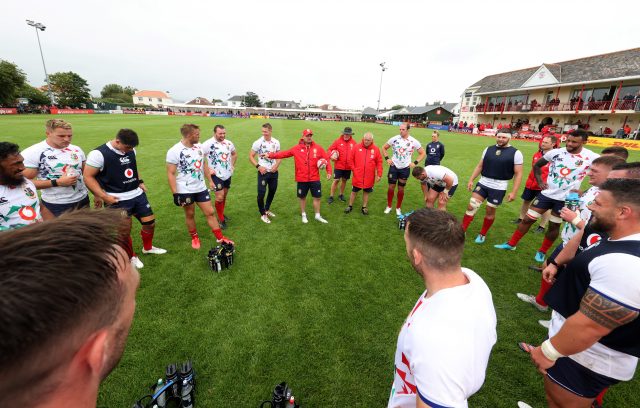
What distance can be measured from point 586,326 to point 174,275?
Result: 521 cm

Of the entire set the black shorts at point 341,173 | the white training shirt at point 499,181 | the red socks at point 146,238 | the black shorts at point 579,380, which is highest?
the white training shirt at point 499,181

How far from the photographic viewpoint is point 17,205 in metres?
3.24

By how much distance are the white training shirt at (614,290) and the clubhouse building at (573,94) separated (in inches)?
1482

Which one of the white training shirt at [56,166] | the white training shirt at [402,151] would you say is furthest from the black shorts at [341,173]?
the white training shirt at [56,166]

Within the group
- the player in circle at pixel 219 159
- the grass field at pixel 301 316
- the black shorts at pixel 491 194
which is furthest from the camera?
the player in circle at pixel 219 159

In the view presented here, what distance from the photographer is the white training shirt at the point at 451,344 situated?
4.50ft

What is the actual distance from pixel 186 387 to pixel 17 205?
9.59ft

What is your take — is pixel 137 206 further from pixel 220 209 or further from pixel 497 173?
pixel 497 173

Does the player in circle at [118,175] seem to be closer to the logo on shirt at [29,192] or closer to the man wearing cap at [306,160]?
the logo on shirt at [29,192]

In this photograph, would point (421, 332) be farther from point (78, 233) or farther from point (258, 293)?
point (258, 293)

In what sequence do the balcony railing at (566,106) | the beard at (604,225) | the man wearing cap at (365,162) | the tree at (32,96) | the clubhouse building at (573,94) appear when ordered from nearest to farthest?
1. the beard at (604,225)
2. the man wearing cap at (365,162)
3. the balcony railing at (566,106)
4. the clubhouse building at (573,94)
5. the tree at (32,96)

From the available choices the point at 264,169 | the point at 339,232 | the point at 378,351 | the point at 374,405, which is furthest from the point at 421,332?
the point at 264,169

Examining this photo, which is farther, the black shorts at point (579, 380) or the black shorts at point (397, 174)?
the black shorts at point (397, 174)

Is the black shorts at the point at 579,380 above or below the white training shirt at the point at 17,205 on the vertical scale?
below
